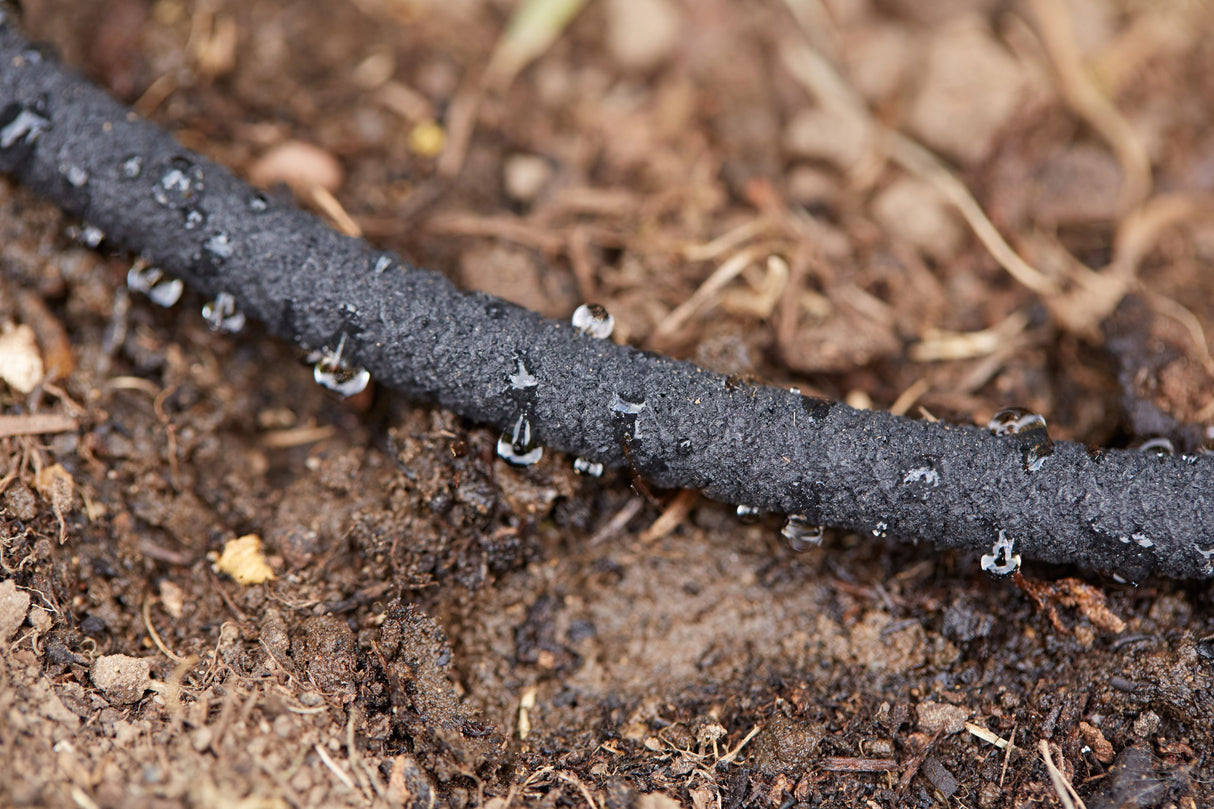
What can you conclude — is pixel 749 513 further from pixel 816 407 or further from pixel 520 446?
pixel 520 446

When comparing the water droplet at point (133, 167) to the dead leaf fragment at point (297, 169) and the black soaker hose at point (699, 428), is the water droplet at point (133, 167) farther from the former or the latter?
the dead leaf fragment at point (297, 169)

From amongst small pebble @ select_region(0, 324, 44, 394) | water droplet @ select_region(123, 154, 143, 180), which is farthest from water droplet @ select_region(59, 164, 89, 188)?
small pebble @ select_region(0, 324, 44, 394)

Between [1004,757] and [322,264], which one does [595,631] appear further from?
[322,264]

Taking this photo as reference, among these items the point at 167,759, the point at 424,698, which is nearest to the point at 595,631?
the point at 424,698

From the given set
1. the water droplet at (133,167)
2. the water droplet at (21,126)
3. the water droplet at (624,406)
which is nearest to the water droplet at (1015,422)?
the water droplet at (624,406)

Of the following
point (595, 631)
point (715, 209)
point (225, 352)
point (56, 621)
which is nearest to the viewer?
point (56, 621)

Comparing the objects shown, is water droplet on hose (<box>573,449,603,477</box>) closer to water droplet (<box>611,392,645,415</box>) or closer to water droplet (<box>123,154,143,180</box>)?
water droplet (<box>611,392,645,415</box>)

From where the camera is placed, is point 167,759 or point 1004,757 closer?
point 167,759

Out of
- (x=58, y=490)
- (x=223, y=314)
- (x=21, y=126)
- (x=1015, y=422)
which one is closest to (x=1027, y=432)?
(x=1015, y=422)
